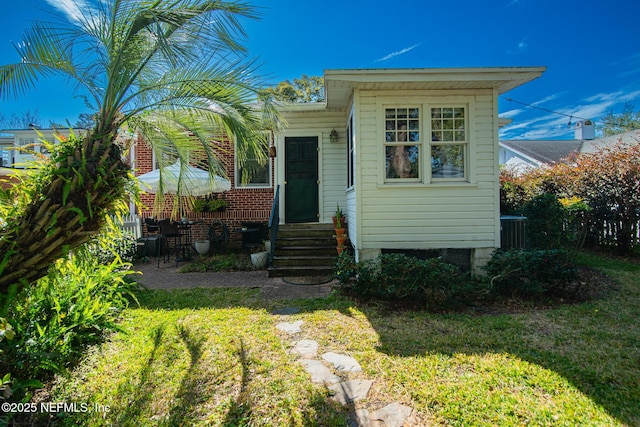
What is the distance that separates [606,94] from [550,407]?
3545 centimetres

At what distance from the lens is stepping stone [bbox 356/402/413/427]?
212cm

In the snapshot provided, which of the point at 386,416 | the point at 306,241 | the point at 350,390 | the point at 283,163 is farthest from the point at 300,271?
the point at 386,416

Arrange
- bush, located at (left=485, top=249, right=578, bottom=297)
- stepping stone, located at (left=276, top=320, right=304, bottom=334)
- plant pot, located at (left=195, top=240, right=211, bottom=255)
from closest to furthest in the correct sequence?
stepping stone, located at (left=276, top=320, right=304, bottom=334), bush, located at (left=485, top=249, right=578, bottom=297), plant pot, located at (left=195, top=240, right=211, bottom=255)

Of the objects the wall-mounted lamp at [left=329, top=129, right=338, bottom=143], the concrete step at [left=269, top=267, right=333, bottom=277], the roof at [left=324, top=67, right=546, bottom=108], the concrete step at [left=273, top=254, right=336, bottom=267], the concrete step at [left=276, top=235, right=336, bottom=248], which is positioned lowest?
the concrete step at [left=269, top=267, right=333, bottom=277]

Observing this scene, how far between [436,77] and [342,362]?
4501 millimetres

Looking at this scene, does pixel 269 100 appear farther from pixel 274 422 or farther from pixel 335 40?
pixel 335 40

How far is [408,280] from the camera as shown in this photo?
14.9ft

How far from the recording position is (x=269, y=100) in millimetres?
3953

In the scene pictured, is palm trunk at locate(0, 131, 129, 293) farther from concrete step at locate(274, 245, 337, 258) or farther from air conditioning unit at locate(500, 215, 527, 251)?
air conditioning unit at locate(500, 215, 527, 251)

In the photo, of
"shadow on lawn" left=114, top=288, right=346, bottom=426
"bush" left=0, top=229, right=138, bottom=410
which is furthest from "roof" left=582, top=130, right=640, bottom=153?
"bush" left=0, top=229, right=138, bottom=410

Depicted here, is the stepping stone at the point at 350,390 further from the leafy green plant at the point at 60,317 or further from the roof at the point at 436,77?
the roof at the point at 436,77

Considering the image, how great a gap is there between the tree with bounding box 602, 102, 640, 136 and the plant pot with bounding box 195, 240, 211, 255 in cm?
3590

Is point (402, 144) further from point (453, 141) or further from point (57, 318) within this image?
point (57, 318)

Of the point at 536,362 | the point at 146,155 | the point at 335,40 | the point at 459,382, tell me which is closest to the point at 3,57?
the point at 459,382
